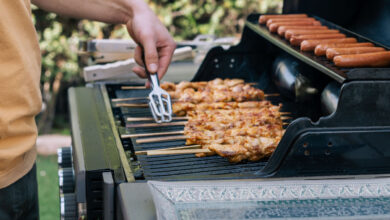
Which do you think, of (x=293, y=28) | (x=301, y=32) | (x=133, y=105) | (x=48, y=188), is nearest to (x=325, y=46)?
(x=301, y=32)

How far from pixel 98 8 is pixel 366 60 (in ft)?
4.47

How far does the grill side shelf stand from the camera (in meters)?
1.95

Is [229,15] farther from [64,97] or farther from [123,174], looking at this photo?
[123,174]

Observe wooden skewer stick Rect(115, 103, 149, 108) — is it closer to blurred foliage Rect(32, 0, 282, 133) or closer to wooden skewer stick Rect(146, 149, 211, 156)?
wooden skewer stick Rect(146, 149, 211, 156)

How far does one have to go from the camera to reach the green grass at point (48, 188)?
16.6ft

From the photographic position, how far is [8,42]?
165 cm

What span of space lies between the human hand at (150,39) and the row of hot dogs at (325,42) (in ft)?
2.27

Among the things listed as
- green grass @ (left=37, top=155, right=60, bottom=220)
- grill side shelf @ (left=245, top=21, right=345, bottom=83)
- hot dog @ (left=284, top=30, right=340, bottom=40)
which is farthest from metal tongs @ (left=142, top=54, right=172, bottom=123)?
green grass @ (left=37, top=155, right=60, bottom=220)

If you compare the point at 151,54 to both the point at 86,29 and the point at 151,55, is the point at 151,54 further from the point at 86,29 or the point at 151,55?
the point at 86,29

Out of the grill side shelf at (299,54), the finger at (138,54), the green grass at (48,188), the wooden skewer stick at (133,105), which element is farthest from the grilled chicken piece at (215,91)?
the green grass at (48,188)

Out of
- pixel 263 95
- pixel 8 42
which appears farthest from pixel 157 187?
pixel 263 95

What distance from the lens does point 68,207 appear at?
249 cm

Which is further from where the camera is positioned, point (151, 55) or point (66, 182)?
point (66, 182)

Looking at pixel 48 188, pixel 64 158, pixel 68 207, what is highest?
pixel 64 158
